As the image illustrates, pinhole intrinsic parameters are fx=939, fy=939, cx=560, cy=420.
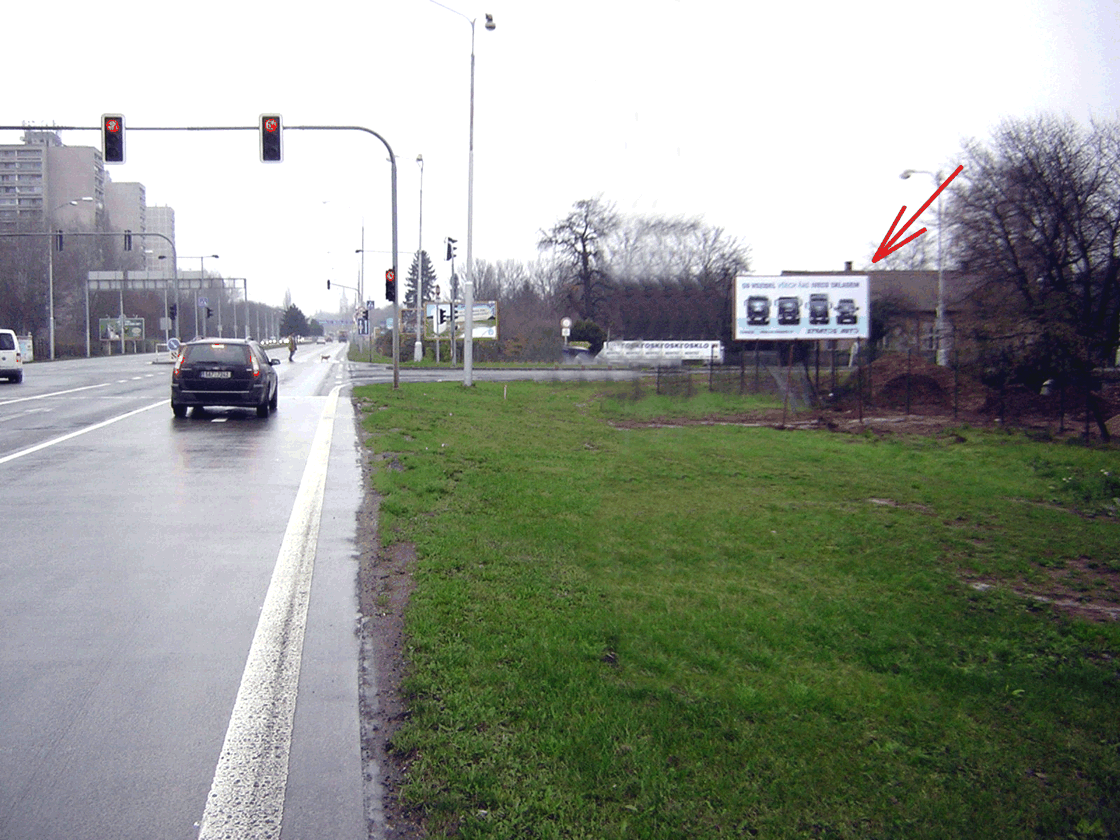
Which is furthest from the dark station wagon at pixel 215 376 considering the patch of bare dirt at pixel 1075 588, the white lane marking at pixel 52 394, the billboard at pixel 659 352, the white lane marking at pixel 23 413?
the patch of bare dirt at pixel 1075 588

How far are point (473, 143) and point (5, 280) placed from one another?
5555 cm

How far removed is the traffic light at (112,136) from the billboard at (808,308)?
15.9 m

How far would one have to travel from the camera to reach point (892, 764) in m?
3.95

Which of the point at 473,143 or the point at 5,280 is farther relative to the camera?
the point at 5,280

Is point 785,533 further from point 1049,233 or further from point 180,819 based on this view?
point 1049,233

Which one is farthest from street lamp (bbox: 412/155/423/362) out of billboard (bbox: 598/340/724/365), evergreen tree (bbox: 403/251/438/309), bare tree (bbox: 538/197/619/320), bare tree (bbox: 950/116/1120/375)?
evergreen tree (bbox: 403/251/438/309)

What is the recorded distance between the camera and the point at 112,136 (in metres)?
21.3

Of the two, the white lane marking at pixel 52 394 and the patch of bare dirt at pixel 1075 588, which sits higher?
the white lane marking at pixel 52 394

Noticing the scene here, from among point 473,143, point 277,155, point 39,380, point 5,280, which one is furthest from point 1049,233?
point 5,280

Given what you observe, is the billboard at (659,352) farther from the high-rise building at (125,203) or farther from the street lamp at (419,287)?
the high-rise building at (125,203)

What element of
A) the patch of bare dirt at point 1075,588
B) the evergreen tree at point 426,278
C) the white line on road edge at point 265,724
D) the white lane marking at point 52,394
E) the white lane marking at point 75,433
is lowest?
the patch of bare dirt at point 1075,588

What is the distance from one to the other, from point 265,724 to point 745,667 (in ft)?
8.04

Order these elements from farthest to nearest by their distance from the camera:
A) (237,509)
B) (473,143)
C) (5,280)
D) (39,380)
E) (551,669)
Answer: (5,280) < (39,380) < (473,143) < (237,509) < (551,669)

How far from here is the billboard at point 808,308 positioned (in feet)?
85.1
